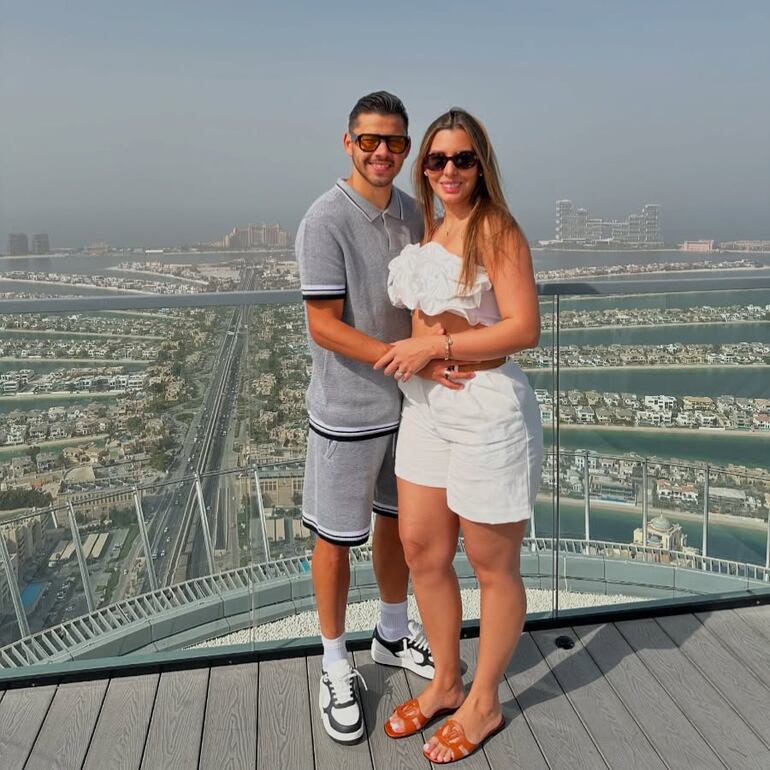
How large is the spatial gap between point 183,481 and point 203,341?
1.46ft

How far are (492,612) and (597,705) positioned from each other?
48 centimetres

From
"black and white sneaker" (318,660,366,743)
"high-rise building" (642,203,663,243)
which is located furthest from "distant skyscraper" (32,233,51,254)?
"black and white sneaker" (318,660,366,743)

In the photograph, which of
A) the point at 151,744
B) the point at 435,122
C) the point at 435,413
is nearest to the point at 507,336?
the point at 435,413

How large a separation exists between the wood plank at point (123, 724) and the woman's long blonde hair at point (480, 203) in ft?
4.82

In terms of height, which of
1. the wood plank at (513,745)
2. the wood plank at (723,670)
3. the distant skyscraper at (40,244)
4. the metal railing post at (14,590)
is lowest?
the wood plank at (723,670)

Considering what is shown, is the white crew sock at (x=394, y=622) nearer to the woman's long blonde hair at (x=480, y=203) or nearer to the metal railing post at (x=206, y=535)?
the metal railing post at (x=206, y=535)

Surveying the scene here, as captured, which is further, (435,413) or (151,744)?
(151,744)

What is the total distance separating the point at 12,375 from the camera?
2.09 meters

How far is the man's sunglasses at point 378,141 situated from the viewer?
69.0 inches

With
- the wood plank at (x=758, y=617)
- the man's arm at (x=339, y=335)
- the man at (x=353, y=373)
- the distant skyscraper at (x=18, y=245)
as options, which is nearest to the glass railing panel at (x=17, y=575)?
the man at (x=353, y=373)

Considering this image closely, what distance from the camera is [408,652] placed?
7.39 ft

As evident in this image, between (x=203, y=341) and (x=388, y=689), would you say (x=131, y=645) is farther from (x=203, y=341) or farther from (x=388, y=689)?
(x=203, y=341)

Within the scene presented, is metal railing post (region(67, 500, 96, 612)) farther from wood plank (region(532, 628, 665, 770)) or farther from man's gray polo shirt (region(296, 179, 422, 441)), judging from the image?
wood plank (region(532, 628, 665, 770))

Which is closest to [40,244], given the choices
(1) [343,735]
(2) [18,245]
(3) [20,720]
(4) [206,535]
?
(2) [18,245]
